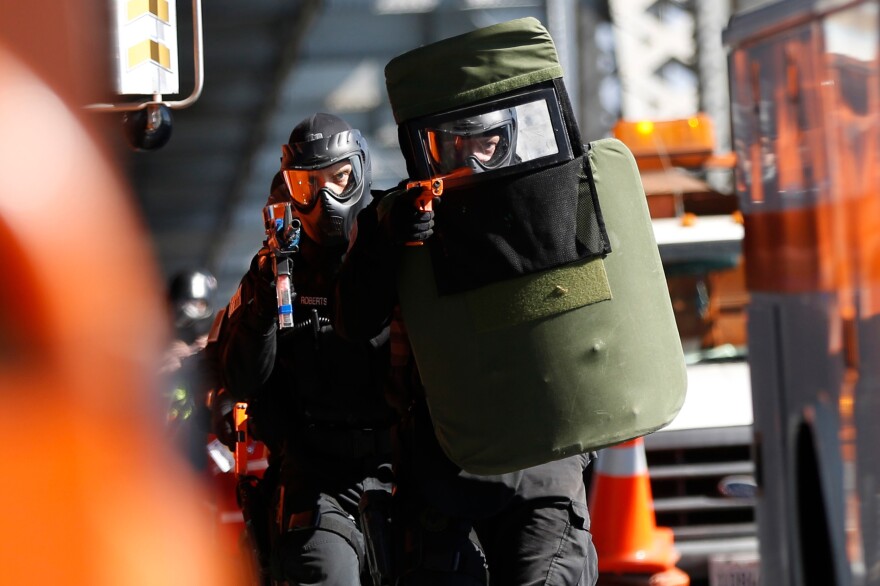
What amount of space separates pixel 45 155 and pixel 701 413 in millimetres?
4417

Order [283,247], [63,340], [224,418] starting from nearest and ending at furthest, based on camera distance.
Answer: [63,340]
[283,247]
[224,418]

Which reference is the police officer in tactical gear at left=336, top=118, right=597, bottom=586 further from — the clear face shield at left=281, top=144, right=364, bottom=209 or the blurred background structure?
the blurred background structure

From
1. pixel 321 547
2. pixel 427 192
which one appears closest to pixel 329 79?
pixel 321 547

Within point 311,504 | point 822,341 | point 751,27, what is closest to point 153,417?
point 311,504

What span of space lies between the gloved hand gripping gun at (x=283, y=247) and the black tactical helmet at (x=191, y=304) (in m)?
3.85

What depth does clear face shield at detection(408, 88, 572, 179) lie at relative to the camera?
135 inches

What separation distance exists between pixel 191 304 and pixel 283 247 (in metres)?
4.07

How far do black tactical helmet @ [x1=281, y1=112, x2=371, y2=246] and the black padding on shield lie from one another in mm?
885

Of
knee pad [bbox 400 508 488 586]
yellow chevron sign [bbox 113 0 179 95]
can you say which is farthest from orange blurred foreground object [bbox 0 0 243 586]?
knee pad [bbox 400 508 488 586]

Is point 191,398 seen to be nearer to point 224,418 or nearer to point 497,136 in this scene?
point 224,418

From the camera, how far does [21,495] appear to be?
252cm

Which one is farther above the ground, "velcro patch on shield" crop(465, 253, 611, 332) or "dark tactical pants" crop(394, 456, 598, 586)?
"velcro patch on shield" crop(465, 253, 611, 332)

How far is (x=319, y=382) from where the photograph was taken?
14.2ft

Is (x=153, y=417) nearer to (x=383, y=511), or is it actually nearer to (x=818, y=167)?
(x=383, y=511)
